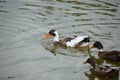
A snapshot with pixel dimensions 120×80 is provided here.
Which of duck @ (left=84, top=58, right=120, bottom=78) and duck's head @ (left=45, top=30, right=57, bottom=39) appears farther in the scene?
duck's head @ (left=45, top=30, right=57, bottom=39)

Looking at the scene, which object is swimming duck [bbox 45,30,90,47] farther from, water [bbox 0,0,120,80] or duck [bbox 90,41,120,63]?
duck [bbox 90,41,120,63]

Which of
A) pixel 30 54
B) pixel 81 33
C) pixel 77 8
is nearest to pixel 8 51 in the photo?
pixel 30 54

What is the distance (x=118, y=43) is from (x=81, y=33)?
191 centimetres

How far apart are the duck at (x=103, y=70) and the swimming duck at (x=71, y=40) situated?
208 cm

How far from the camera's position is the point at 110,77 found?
12586 mm

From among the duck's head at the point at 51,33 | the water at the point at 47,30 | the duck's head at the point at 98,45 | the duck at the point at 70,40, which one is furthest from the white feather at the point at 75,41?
the duck's head at the point at 51,33

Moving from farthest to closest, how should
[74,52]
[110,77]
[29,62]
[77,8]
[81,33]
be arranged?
[77,8]
[81,33]
[74,52]
[29,62]
[110,77]

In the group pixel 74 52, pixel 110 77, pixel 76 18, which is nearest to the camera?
pixel 110 77

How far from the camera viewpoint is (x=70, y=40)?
15328 millimetres

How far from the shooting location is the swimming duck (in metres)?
15.3

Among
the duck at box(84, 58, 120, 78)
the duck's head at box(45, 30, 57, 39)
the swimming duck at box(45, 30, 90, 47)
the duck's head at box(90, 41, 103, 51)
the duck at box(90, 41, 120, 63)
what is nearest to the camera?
the duck at box(84, 58, 120, 78)

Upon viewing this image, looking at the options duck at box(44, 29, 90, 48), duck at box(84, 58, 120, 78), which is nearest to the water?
duck at box(84, 58, 120, 78)

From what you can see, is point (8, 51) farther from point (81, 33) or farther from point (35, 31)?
point (81, 33)

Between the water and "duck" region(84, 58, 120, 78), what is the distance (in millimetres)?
204
